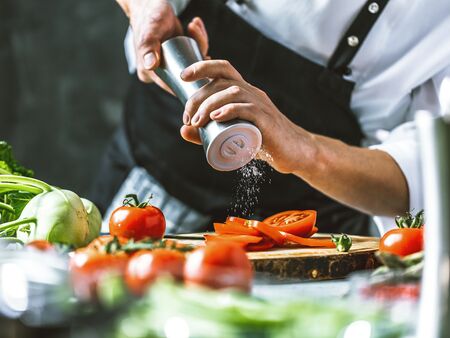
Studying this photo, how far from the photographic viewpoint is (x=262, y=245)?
3.91 ft

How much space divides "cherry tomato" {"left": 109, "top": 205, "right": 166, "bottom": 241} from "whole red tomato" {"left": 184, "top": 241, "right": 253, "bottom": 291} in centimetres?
47

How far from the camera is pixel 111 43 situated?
2854 mm

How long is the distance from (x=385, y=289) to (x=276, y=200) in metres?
1.16

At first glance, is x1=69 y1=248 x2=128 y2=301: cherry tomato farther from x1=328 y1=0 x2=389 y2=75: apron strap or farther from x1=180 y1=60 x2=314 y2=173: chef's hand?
x1=328 y1=0 x2=389 y2=75: apron strap

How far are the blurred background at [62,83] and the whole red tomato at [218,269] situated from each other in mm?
2237

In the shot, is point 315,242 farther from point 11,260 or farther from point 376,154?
point 11,260

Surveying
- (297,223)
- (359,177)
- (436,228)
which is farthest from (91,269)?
(359,177)

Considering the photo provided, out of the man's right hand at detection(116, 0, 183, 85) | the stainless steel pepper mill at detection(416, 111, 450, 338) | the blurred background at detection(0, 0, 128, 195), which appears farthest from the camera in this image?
the blurred background at detection(0, 0, 128, 195)

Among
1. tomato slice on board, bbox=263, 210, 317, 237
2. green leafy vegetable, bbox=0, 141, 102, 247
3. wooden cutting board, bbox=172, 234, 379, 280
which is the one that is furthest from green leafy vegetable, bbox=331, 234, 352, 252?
green leafy vegetable, bbox=0, 141, 102, 247

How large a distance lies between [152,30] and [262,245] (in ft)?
1.51

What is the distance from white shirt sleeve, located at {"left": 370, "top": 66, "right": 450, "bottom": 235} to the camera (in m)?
1.55

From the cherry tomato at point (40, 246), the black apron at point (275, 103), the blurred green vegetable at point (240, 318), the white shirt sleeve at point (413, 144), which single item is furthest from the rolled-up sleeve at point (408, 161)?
the blurred green vegetable at point (240, 318)

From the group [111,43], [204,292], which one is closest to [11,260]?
[204,292]

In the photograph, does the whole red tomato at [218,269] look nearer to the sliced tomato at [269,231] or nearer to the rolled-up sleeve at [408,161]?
the sliced tomato at [269,231]
